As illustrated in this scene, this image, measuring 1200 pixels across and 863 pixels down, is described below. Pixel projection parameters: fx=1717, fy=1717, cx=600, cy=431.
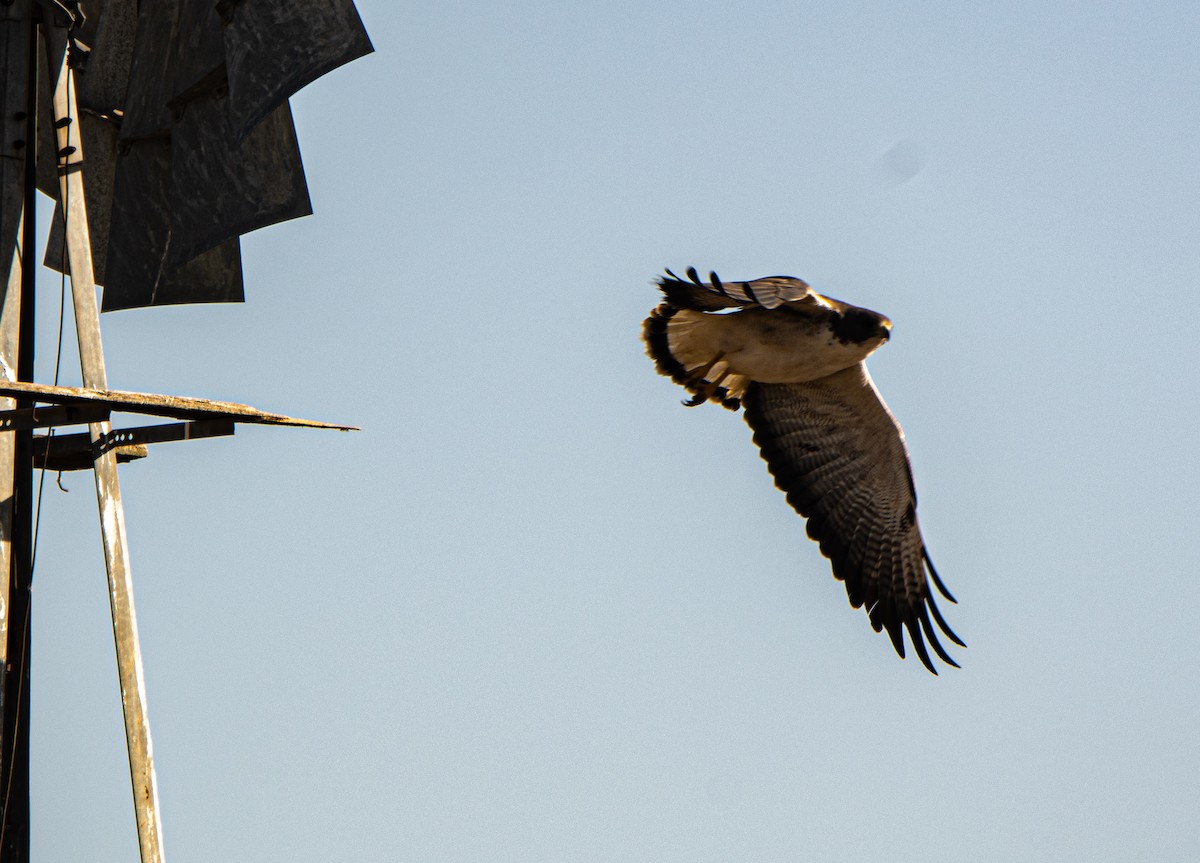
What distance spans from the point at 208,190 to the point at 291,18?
3.36 feet

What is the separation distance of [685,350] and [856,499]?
6.10 ft

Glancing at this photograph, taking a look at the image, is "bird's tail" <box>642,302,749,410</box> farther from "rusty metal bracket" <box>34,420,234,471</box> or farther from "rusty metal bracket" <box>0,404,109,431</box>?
"rusty metal bracket" <box>0,404,109,431</box>

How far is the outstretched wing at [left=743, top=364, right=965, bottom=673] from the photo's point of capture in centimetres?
1190

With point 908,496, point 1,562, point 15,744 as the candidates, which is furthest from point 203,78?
point 908,496

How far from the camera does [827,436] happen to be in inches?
470

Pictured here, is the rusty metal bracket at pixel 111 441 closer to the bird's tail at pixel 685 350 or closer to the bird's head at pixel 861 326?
the bird's tail at pixel 685 350

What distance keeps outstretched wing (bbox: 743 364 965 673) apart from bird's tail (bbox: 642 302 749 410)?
645 millimetres

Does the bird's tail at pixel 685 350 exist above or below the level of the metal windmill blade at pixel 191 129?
below

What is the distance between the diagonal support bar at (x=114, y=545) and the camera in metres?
8.21

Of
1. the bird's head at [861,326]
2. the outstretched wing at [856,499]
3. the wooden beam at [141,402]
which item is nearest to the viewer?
the wooden beam at [141,402]

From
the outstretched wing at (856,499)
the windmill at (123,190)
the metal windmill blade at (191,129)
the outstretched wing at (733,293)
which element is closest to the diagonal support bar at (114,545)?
the windmill at (123,190)

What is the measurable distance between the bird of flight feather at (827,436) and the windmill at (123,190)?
3.02m

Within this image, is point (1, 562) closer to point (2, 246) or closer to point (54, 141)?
point (2, 246)

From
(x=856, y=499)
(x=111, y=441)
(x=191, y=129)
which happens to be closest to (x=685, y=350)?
(x=856, y=499)
